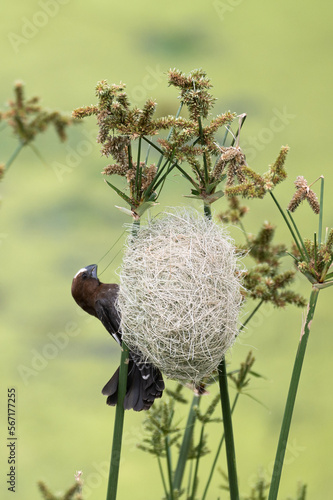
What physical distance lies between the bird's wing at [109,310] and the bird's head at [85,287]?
0.03 meters

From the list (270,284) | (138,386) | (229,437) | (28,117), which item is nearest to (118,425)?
(138,386)

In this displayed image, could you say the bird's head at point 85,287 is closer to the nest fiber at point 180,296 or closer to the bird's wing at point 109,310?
the bird's wing at point 109,310

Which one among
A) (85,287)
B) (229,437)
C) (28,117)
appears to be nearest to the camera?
(28,117)

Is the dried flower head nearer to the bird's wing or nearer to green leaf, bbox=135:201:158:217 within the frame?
green leaf, bbox=135:201:158:217

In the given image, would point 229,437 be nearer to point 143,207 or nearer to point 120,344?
point 120,344

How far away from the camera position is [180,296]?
52.9 inches

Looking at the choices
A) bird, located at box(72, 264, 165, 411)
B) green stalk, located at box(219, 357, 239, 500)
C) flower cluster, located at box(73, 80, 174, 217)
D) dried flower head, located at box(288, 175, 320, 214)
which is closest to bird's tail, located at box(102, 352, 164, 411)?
bird, located at box(72, 264, 165, 411)

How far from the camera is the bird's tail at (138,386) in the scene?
4.70ft

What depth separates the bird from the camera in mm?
1437

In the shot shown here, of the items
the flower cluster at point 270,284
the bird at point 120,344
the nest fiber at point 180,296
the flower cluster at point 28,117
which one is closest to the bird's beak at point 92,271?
the bird at point 120,344

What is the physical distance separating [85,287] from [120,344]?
0.17 m

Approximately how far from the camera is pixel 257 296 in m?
1.62

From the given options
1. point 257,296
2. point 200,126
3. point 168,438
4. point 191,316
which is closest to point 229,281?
point 191,316

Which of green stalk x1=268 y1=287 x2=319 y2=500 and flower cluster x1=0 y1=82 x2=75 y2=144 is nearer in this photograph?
flower cluster x1=0 y1=82 x2=75 y2=144
